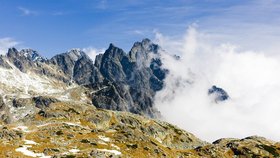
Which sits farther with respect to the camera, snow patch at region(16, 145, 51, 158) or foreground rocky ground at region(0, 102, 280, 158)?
foreground rocky ground at region(0, 102, 280, 158)

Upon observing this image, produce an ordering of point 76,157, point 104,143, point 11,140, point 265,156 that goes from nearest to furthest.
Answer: point 76,157 → point 11,140 → point 104,143 → point 265,156

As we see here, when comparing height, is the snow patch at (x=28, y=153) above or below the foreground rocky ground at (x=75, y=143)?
below

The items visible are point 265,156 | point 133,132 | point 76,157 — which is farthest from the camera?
point 265,156

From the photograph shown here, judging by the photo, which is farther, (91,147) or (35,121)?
(35,121)

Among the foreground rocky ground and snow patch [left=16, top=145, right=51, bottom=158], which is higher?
the foreground rocky ground

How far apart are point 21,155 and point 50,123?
56.6 m

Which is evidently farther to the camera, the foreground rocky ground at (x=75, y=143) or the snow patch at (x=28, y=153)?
the foreground rocky ground at (x=75, y=143)

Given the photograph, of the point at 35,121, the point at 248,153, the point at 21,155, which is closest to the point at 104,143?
the point at 21,155

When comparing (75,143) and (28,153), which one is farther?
(75,143)

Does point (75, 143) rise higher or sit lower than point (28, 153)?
higher

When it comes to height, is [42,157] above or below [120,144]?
below

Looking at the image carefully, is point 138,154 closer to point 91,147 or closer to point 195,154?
point 91,147

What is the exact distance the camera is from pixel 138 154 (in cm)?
15562

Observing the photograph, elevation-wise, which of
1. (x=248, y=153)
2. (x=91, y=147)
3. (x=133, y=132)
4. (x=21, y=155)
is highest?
(x=248, y=153)
